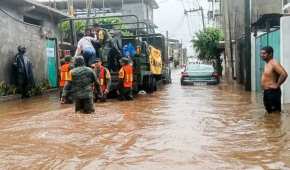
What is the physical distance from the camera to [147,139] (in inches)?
322

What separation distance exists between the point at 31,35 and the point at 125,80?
20.7 feet

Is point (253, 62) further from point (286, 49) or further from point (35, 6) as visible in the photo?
point (35, 6)

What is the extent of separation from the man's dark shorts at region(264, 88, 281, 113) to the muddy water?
0.73 ft

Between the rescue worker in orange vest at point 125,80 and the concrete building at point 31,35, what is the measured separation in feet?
15.4

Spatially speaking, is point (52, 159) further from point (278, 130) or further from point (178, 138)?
point (278, 130)

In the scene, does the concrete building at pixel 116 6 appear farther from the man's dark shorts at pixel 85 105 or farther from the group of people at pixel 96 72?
the man's dark shorts at pixel 85 105

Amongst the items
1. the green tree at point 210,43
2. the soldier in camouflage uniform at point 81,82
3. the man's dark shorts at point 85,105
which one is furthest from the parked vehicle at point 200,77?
the soldier in camouflage uniform at point 81,82

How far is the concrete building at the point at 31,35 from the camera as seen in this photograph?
18.1 m

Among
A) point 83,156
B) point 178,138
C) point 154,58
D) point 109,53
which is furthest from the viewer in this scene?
point 154,58

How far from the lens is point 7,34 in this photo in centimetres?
1817

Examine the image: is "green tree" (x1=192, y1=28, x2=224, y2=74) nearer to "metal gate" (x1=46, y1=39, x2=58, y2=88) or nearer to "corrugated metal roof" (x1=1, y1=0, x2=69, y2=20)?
"corrugated metal roof" (x1=1, y1=0, x2=69, y2=20)

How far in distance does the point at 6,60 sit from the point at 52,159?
1217 centimetres

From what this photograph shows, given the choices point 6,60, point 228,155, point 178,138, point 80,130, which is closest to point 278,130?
point 178,138

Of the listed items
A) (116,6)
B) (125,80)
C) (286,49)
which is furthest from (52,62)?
(116,6)
